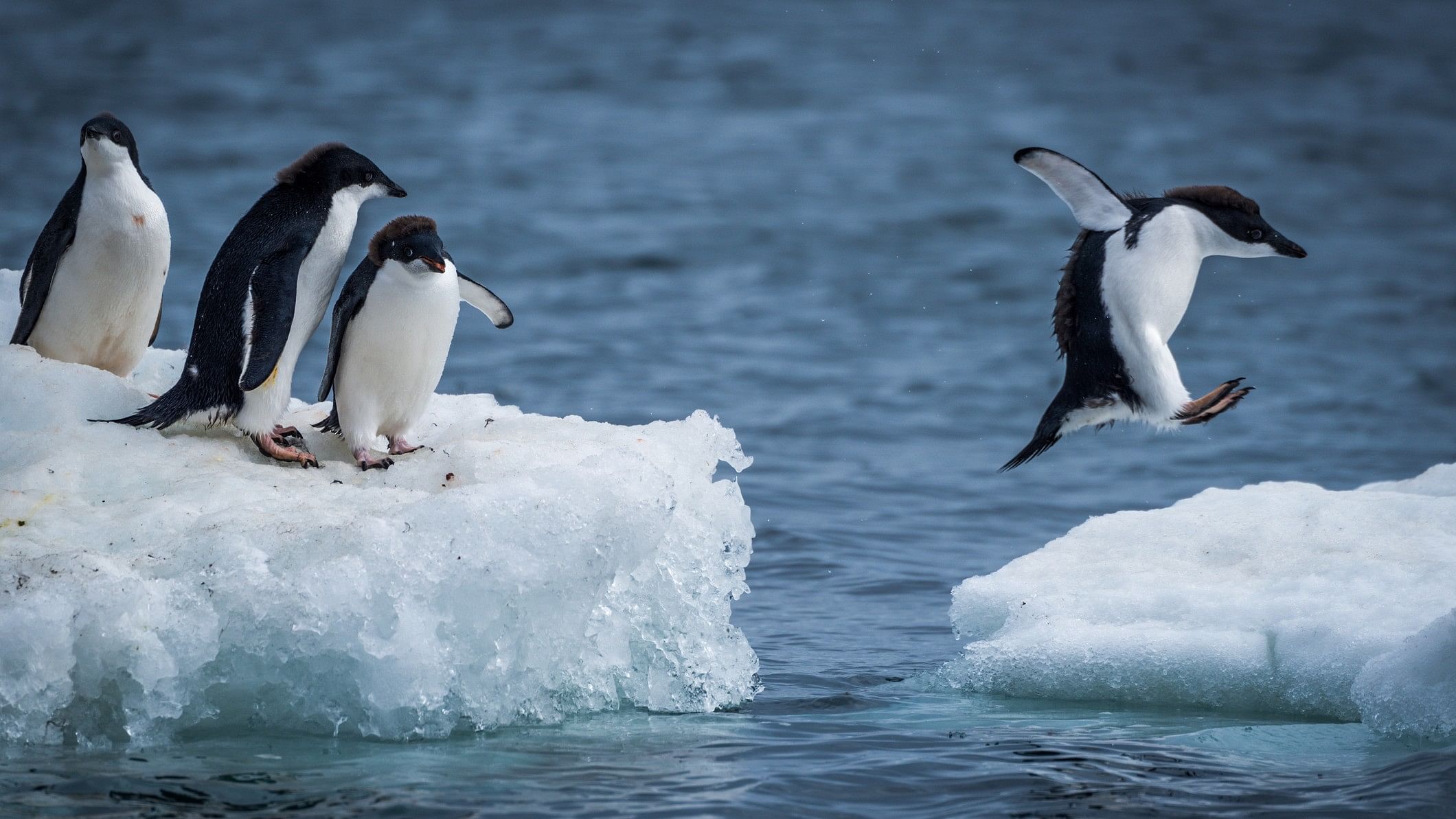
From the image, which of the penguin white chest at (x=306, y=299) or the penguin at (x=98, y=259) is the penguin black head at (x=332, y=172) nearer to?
the penguin white chest at (x=306, y=299)

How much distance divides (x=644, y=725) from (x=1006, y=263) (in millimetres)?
13314

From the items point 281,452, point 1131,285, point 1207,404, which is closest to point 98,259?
point 281,452

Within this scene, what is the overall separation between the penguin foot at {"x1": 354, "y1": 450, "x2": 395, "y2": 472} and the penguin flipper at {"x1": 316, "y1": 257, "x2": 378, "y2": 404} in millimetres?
234

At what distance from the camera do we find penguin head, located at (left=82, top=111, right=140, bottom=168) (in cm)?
420

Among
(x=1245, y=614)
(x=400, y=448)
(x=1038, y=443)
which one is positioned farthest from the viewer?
(x=1038, y=443)

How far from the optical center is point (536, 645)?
3.77m

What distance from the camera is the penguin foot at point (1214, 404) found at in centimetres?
409

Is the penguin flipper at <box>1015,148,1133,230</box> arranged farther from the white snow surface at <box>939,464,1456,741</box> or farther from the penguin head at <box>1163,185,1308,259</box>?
the white snow surface at <box>939,464,1456,741</box>

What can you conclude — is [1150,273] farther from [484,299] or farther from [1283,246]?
[484,299]

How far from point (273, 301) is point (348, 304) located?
21 cm

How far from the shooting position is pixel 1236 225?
14.4 ft

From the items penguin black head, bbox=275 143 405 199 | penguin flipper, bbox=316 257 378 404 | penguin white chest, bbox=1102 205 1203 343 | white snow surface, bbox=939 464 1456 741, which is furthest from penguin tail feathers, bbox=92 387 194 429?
penguin white chest, bbox=1102 205 1203 343

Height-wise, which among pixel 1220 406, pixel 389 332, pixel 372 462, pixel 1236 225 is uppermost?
pixel 1236 225

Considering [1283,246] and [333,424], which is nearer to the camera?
[333,424]
